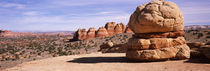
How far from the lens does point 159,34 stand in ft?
40.8

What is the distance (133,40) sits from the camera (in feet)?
42.2

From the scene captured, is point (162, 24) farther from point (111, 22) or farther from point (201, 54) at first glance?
point (111, 22)

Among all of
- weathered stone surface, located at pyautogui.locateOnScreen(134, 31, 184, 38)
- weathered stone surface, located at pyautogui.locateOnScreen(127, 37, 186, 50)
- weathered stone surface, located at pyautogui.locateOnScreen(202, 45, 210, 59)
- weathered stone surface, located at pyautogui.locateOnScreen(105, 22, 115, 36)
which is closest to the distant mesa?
weathered stone surface, located at pyautogui.locateOnScreen(105, 22, 115, 36)

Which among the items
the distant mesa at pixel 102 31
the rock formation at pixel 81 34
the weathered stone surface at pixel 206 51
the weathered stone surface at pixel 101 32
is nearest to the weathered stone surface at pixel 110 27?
the distant mesa at pixel 102 31

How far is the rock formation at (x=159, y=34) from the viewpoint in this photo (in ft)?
38.9

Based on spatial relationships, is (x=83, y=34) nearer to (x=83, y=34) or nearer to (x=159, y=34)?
(x=83, y=34)

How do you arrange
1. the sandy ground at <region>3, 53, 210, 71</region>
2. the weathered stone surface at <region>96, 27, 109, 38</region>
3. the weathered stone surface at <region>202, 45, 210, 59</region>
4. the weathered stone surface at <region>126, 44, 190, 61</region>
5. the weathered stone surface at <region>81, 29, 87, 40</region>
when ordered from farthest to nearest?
the weathered stone surface at <region>81, 29, 87, 40</region> → the weathered stone surface at <region>96, 27, 109, 38</region> → the weathered stone surface at <region>126, 44, 190, 61</region> → the weathered stone surface at <region>202, 45, 210, 59</region> → the sandy ground at <region>3, 53, 210, 71</region>

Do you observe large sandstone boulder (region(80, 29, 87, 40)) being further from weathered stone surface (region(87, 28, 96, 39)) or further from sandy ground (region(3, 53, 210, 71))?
sandy ground (region(3, 53, 210, 71))

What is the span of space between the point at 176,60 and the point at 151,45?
188 centimetres

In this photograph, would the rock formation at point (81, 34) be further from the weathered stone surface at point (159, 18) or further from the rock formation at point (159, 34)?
the weathered stone surface at point (159, 18)

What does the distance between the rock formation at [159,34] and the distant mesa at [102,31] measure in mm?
50607

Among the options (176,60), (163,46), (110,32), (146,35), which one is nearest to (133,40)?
(146,35)

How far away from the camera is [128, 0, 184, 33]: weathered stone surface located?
11969 mm

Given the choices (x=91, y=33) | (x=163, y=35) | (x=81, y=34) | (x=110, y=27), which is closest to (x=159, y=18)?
(x=163, y=35)
